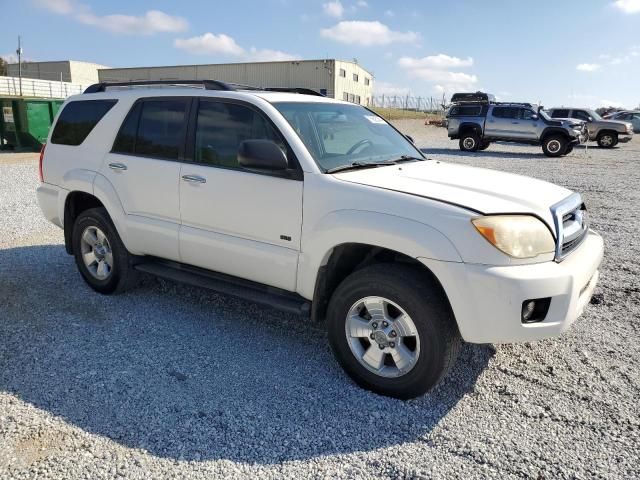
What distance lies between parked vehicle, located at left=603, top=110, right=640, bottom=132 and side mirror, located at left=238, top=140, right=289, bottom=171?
30.1 metres

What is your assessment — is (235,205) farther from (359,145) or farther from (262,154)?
(359,145)

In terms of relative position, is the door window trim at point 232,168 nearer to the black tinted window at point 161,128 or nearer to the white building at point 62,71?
the black tinted window at point 161,128

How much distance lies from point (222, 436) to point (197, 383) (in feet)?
2.03

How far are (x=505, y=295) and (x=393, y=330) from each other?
0.72 m

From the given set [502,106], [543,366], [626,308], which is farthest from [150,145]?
[502,106]

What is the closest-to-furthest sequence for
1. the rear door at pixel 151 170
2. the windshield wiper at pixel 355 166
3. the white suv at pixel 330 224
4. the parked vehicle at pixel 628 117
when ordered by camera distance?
the white suv at pixel 330 224, the windshield wiper at pixel 355 166, the rear door at pixel 151 170, the parked vehicle at pixel 628 117

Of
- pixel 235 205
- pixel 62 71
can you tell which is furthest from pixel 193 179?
pixel 62 71

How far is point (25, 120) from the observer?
56.2 feet

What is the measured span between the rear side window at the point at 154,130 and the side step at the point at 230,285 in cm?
93

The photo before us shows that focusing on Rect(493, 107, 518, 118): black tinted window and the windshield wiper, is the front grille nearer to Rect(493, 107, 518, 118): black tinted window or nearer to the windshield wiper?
the windshield wiper

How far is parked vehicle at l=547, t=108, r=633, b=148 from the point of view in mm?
24328

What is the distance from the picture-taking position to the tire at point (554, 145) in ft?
65.5

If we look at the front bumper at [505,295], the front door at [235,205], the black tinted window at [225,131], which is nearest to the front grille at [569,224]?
the front bumper at [505,295]

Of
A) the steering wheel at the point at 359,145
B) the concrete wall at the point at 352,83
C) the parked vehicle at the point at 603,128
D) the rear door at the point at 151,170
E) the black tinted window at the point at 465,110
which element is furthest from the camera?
the concrete wall at the point at 352,83
